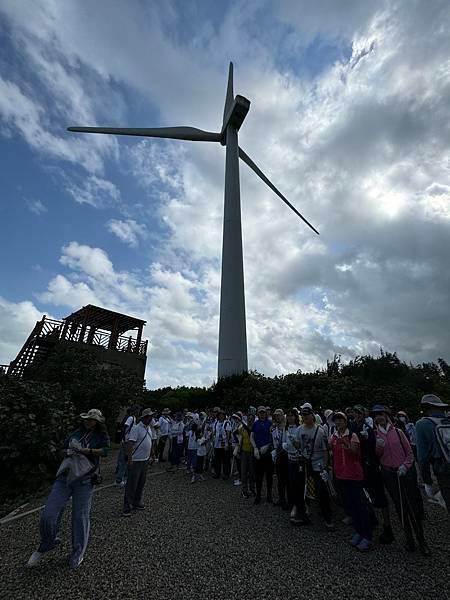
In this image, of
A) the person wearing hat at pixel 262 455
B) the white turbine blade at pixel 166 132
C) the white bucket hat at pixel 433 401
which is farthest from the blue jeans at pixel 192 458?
the white turbine blade at pixel 166 132

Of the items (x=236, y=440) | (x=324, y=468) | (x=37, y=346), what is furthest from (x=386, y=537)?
(x=37, y=346)

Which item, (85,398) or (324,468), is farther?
(85,398)

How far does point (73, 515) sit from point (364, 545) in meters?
4.06

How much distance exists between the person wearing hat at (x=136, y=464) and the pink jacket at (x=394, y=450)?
4.24 metres

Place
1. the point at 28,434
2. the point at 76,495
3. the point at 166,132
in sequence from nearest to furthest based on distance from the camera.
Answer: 1. the point at 76,495
2. the point at 28,434
3. the point at 166,132

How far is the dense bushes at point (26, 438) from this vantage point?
283 inches

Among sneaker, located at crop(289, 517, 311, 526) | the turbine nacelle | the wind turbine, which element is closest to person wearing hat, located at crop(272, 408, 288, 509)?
sneaker, located at crop(289, 517, 311, 526)

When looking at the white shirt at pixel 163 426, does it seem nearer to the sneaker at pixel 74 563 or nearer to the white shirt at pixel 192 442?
the white shirt at pixel 192 442

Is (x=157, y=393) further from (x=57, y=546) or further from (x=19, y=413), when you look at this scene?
(x=57, y=546)

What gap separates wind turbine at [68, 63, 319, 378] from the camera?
→ 2144 cm

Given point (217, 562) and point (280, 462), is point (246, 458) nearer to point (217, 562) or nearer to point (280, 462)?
point (280, 462)

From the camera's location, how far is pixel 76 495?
3.97 metres

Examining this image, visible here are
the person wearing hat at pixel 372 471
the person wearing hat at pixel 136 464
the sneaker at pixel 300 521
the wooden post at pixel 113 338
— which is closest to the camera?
the person wearing hat at pixel 372 471

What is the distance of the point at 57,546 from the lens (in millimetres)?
4383
